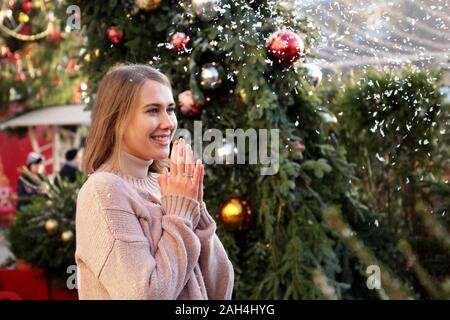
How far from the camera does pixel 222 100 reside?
3889 mm

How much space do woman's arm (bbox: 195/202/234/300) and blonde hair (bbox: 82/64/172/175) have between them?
22 centimetres

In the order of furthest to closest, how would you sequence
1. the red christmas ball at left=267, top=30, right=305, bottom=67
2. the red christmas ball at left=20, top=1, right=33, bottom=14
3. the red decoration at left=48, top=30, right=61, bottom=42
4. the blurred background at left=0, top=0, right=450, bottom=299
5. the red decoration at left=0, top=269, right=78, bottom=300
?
the red decoration at left=48, top=30, right=61, bottom=42, the red christmas ball at left=20, top=1, right=33, bottom=14, the red decoration at left=0, top=269, right=78, bottom=300, the red christmas ball at left=267, top=30, right=305, bottom=67, the blurred background at left=0, top=0, right=450, bottom=299

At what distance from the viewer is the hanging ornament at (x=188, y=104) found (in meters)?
3.74

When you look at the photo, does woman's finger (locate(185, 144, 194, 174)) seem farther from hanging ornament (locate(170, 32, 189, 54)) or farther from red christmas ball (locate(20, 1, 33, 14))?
red christmas ball (locate(20, 1, 33, 14))

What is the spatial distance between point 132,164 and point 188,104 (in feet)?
7.06

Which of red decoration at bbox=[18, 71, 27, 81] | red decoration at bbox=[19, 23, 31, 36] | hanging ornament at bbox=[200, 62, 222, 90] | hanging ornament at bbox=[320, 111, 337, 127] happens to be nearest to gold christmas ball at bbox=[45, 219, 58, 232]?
hanging ornament at bbox=[200, 62, 222, 90]

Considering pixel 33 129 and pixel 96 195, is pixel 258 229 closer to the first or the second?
pixel 96 195

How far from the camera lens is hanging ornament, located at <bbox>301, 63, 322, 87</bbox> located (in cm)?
349

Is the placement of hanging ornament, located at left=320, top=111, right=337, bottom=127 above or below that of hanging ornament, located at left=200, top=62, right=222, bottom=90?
below

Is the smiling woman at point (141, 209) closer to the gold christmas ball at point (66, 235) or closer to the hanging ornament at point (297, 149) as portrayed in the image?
the hanging ornament at point (297, 149)

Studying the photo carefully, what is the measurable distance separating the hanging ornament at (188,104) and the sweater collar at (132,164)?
83.9 inches

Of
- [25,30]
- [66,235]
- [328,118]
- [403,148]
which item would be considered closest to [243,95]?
[328,118]

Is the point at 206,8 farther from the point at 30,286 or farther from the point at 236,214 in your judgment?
the point at 30,286
